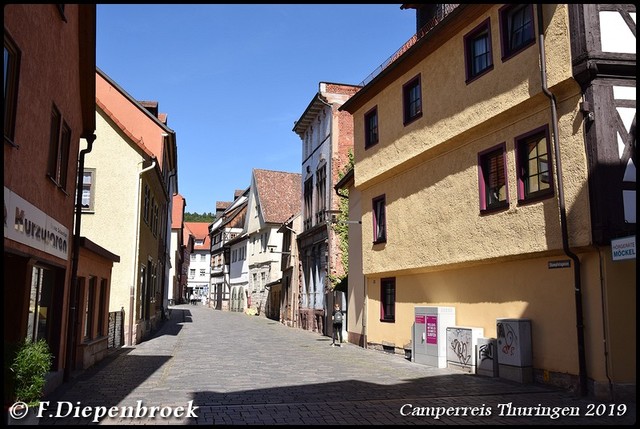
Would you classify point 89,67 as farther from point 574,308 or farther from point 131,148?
point 574,308

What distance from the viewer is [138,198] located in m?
20.6

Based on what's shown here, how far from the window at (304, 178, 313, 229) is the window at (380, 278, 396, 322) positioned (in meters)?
13.8

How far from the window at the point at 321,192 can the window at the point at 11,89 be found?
2222cm

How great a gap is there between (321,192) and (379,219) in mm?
11596

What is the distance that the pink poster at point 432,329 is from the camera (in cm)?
1475

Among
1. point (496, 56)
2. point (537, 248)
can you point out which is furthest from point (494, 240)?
point (496, 56)

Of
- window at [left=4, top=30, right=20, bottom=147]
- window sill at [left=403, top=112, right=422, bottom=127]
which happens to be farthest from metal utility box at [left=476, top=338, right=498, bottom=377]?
window at [left=4, top=30, right=20, bottom=147]

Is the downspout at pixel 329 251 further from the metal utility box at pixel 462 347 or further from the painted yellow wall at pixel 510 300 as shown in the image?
the metal utility box at pixel 462 347

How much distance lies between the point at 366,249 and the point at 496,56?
28.7 ft

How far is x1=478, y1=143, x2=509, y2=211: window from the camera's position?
13.0 m

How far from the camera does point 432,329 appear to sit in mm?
14953

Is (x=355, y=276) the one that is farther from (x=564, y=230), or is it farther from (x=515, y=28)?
(x=564, y=230)

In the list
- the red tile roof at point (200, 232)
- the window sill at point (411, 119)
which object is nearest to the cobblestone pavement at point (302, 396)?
the window sill at point (411, 119)

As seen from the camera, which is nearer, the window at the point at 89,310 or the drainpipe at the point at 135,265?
the window at the point at 89,310
